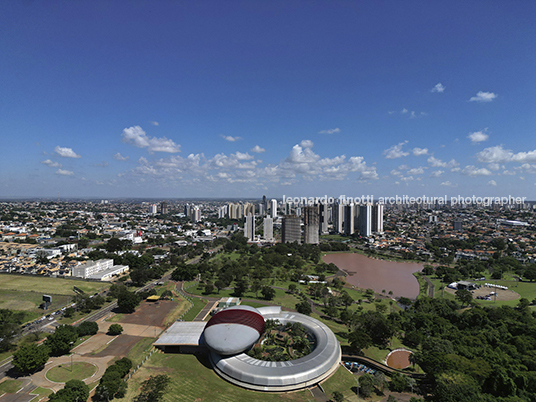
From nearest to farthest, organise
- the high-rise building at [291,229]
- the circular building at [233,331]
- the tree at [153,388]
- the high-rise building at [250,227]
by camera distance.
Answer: the tree at [153,388] < the circular building at [233,331] < the high-rise building at [291,229] < the high-rise building at [250,227]

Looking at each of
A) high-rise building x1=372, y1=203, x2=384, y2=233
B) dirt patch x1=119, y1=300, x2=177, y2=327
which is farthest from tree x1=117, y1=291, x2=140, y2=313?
high-rise building x1=372, y1=203, x2=384, y2=233

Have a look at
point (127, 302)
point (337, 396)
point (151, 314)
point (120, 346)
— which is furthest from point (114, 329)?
point (337, 396)

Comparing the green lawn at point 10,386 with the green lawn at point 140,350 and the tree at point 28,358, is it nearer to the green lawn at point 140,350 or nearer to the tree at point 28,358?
the tree at point 28,358

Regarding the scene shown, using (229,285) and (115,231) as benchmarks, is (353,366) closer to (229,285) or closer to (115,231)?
(229,285)

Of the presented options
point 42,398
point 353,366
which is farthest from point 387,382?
point 42,398

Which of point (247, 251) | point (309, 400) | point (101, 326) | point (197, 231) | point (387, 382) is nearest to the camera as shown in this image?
point (309, 400)

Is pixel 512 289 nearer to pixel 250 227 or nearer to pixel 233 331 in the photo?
pixel 233 331

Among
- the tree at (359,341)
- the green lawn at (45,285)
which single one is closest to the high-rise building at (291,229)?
the green lawn at (45,285)
